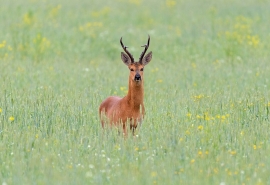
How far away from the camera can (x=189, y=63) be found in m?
17.9

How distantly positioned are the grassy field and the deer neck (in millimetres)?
278

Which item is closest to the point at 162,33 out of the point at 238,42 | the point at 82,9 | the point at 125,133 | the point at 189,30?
the point at 189,30

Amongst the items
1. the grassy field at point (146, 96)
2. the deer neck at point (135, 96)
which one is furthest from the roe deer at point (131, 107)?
the grassy field at point (146, 96)

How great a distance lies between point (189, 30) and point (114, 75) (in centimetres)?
711

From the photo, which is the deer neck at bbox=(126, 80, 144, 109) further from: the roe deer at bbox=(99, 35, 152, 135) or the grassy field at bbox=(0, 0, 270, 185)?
the grassy field at bbox=(0, 0, 270, 185)

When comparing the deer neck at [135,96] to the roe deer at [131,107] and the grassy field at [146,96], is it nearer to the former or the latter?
the roe deer at [131,107]

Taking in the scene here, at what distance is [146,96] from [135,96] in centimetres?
278

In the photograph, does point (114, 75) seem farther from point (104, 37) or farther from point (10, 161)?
point (10, 161)

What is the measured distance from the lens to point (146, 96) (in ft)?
44.4

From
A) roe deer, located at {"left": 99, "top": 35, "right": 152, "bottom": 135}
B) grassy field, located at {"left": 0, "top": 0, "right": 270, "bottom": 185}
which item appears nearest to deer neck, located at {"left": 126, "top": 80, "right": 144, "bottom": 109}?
roe deer, located at {"left": 99, "top": 35, "right": 152, "bottom": 135}

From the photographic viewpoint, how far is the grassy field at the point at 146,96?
8477 mm

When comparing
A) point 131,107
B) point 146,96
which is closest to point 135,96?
point 131,107

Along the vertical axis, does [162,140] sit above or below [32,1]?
below

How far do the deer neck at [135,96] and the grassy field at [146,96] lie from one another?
0.91 feet
